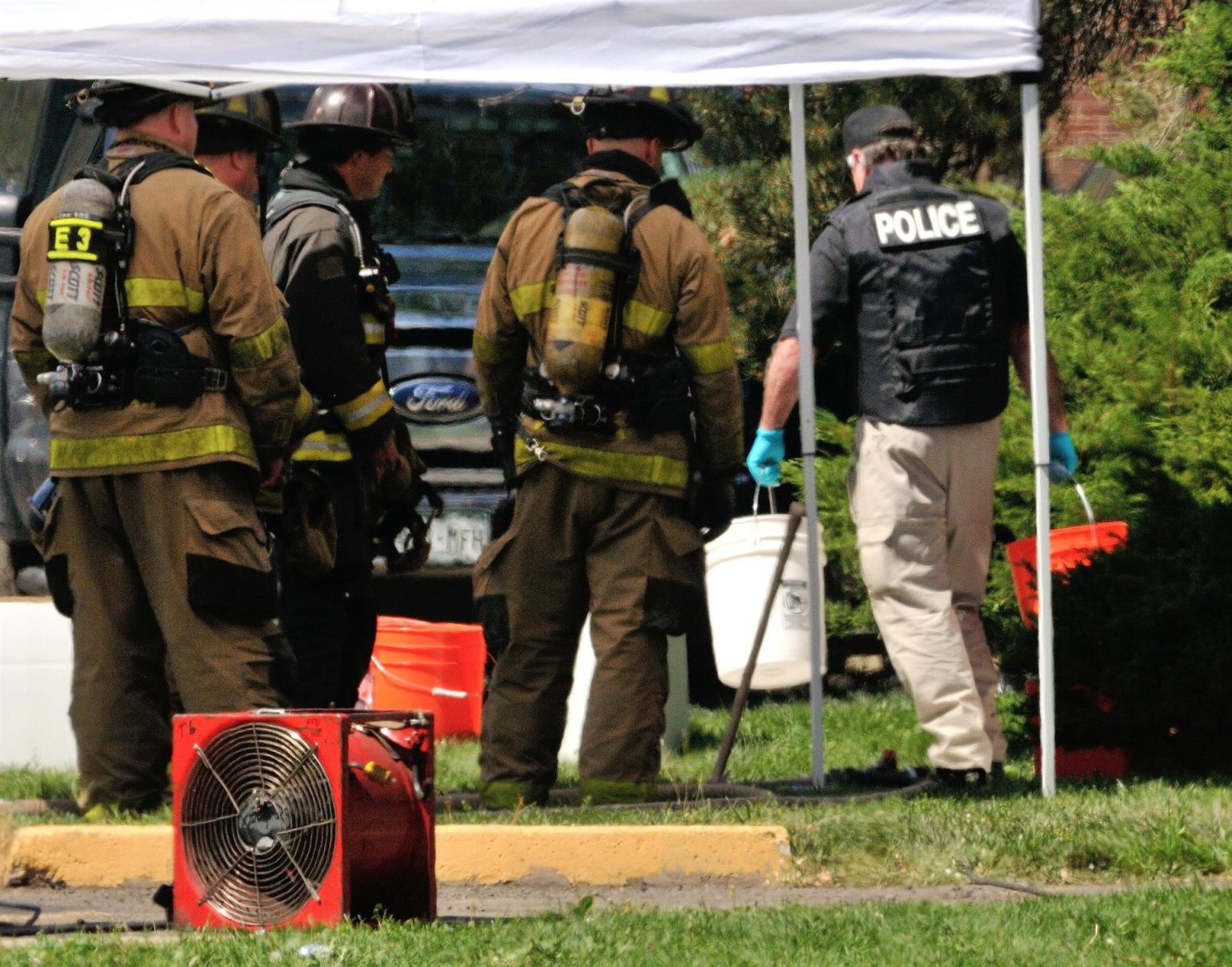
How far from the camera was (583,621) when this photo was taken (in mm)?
6859

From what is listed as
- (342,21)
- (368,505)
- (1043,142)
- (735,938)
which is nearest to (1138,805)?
(735,938)

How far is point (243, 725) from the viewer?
15.7ft

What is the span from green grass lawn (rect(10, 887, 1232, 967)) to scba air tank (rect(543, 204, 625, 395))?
2.06m

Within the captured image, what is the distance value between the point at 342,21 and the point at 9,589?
400 centimetres

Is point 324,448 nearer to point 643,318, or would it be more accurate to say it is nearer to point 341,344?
point 341,344

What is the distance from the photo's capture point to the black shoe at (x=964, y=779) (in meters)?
7.05

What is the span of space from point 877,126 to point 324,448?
214 centimetres

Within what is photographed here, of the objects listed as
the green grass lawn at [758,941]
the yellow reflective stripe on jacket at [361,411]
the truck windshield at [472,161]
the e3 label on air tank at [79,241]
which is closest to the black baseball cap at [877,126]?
the yellow reflective stripe on jacket at [361,411]

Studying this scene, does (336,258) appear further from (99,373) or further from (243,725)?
(243,725)

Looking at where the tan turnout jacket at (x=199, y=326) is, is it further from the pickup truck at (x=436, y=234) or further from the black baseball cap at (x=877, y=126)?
the pickup truck at (x=436, y=234)

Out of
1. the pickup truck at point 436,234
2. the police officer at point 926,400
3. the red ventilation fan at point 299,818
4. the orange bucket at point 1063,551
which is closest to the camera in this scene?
the red ventilation fan at point 299,818

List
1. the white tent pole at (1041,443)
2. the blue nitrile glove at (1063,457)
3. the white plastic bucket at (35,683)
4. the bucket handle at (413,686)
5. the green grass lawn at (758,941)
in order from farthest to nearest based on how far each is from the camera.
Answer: the bucket handle at (413,686) < the white plastic bucket at (35,683) < the blue nitrile glove at (1063,457) < the white tent pole at (1041,443) < the green grass lawn at (758,941)

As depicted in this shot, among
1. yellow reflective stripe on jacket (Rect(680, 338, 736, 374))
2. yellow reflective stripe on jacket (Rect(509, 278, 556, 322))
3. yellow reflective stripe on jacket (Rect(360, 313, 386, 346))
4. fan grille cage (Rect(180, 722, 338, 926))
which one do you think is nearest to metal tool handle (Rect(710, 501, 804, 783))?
yellow reflective stripe on jacket (Rect(680, 338, 736, 374))

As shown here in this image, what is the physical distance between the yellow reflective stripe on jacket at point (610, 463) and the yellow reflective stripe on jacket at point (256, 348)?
1015 millimetres
